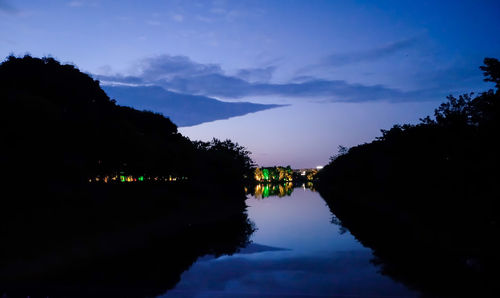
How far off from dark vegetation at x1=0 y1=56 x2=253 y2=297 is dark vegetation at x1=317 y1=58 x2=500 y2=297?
9460mm

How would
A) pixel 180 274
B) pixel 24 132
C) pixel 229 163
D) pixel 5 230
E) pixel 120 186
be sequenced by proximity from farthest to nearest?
pixel 229 163
pixel 120 186
pixel 24 132
pixel 5 230
pixel 180 274

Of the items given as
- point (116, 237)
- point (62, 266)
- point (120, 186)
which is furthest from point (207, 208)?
point (62, 266)

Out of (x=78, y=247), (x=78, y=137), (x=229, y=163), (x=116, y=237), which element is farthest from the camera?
(x=229, y=163)

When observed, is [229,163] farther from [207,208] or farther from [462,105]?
[462,105]

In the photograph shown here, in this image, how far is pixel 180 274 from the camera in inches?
598

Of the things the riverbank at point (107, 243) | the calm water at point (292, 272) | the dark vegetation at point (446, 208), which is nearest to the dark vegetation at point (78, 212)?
the riverbank at point (107, 243)

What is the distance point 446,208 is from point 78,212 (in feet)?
75.5

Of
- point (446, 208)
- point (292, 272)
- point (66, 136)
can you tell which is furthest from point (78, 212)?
point (446, 208)

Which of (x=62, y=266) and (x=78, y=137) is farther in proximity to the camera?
(x=78, y=137)

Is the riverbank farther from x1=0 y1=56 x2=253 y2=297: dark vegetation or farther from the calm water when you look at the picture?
the calm water

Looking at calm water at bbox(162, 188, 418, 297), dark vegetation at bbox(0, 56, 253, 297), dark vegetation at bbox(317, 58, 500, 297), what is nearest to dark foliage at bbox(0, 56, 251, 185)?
dark vegetation at bbox(0, 56, 253, 297)

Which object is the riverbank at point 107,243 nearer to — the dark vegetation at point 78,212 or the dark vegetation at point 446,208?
the dark vegetation at point 78,212

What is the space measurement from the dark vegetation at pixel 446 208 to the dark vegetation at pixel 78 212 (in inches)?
372

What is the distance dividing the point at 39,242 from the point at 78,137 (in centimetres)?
902
